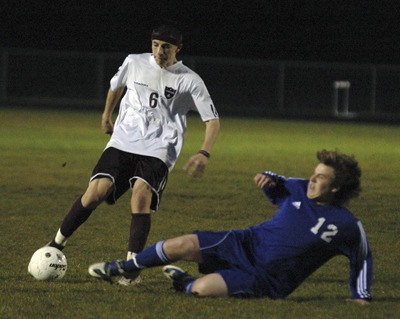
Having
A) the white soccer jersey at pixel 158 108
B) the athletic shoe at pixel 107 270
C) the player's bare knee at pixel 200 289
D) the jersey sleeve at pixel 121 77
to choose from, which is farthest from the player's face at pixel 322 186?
the jersey sleeve at pixel 121 77

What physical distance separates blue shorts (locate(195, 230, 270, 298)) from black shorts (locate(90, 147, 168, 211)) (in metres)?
0.91

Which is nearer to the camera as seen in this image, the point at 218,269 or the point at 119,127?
the point at 218,269

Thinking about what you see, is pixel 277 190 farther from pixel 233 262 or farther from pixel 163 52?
pixel 163 52

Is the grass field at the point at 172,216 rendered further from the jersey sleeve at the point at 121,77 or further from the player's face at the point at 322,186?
the jersey sleeve at the point at 121,77

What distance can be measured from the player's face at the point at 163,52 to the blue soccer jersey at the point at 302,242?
4.94ft

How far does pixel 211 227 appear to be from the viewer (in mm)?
10055

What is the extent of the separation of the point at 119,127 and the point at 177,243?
4.70ft

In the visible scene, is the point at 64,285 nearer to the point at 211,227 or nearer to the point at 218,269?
the point at 218,269

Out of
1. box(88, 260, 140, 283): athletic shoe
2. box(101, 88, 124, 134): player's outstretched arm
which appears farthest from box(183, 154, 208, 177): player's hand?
box(101, 88, 124, 134): player's outstretched arm

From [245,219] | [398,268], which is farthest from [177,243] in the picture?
[245,219]

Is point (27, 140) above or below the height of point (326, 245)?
below

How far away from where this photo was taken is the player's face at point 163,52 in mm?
7348

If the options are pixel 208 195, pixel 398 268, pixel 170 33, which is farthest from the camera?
pixel 208 195

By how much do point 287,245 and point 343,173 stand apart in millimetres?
567
